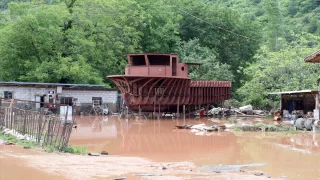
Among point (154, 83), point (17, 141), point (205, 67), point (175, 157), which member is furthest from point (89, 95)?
point (175, 157)

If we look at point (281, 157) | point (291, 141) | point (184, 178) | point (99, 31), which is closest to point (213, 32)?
point (99, 31)

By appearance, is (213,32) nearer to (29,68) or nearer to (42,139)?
(29,68)

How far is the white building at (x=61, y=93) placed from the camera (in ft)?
101

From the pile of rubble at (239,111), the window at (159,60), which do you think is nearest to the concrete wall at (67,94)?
the window at (159,60)

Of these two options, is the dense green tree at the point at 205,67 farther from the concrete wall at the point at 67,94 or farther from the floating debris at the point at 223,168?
the floating debris at the point at 223,168

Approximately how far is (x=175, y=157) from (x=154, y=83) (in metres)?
15.4

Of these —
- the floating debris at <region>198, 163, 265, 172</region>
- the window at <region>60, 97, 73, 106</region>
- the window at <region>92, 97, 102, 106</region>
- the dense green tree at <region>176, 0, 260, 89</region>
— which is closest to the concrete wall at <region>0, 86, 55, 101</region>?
the window at <region>60, 97, 73, 106</region>

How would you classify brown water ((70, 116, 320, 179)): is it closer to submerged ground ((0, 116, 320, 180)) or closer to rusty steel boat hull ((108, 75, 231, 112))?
submerged ground ((0, 116, 320, 180))

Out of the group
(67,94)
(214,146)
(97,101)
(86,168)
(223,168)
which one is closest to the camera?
(86,168)

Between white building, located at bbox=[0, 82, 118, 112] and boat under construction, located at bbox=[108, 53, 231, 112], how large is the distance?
4.88 meters

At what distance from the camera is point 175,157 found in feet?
47.2

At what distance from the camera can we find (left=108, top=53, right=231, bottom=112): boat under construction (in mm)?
29422

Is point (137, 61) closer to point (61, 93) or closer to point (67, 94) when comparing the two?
point (67, 94)

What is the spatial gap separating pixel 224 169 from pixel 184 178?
6.05ft
